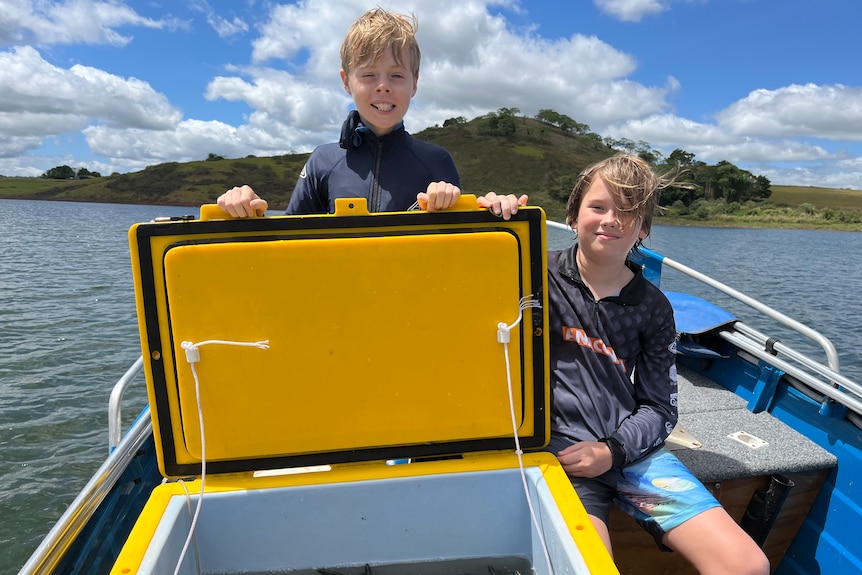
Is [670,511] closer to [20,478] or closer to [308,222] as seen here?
[308,222]

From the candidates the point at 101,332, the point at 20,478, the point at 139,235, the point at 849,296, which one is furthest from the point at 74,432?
the point at 849,296

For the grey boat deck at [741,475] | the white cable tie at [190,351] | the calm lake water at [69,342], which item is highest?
the white cable tie at [190,351]

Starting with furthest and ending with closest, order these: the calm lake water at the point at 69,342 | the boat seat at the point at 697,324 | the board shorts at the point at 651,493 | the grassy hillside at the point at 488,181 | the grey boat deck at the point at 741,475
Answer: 1. the grassy hillside at the point at 488,181
2. the calm lake water at the point at 69,342
3. the boat seat at the point at 697,324
4. the grey boat deck at the point at 741,475
5. the board shorts at the point at 651,493

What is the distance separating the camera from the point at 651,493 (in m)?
1.96

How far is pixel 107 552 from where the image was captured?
2.01m

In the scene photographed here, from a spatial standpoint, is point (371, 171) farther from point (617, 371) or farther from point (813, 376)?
point (813, 376)

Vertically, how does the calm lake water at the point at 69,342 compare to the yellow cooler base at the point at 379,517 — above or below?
below

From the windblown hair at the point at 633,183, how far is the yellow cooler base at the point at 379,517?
3.27ft

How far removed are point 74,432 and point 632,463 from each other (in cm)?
657

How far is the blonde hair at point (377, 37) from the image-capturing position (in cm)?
197

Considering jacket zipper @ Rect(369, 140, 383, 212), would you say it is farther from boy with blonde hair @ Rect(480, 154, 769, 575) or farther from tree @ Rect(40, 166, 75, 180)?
tree @ Rect(40, 166, 75, 180)

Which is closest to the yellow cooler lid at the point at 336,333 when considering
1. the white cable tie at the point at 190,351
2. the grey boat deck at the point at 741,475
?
the white cable tie at the point at 190,351

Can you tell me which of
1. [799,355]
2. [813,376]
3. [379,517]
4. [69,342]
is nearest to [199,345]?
[379,517]

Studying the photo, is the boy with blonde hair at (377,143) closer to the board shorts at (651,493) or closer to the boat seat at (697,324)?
the board shorts at (651,493)
